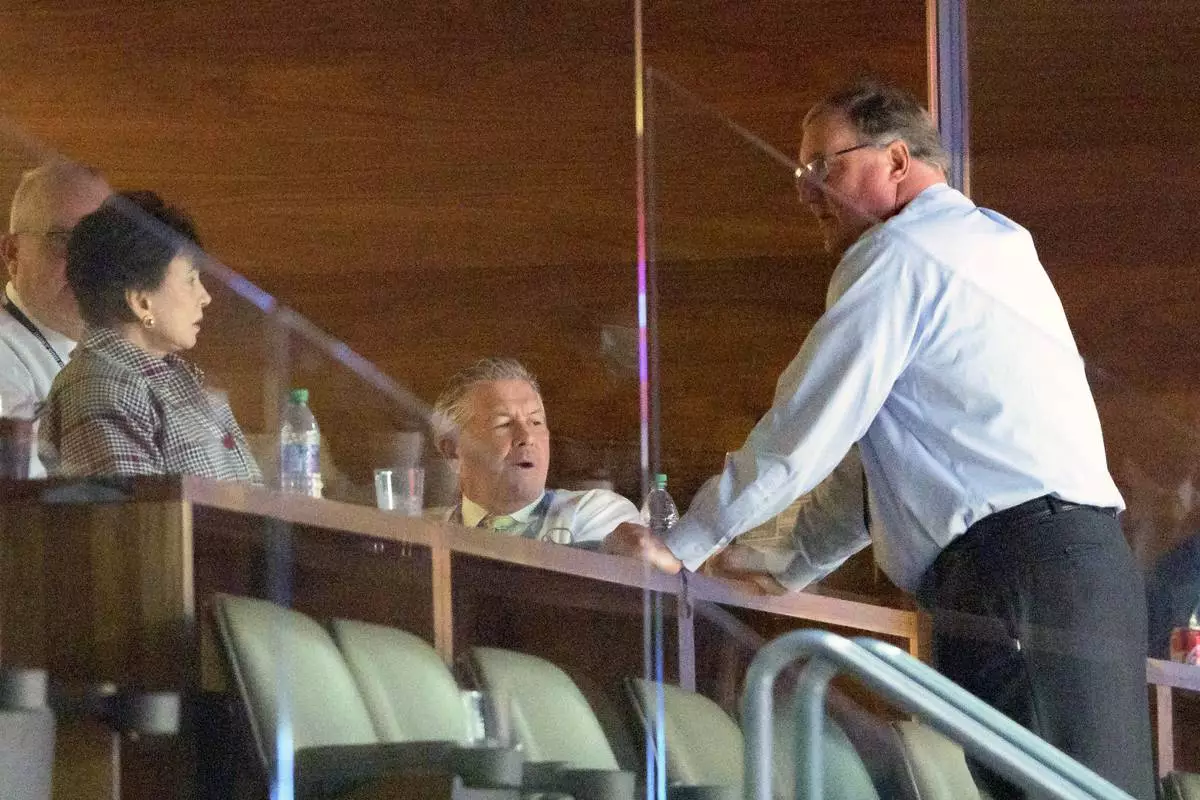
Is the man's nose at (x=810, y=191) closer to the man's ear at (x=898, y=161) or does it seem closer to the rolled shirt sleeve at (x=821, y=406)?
the man's ear at (x=898, y=161)

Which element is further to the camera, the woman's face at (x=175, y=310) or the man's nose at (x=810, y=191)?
the man's nose at (x=810, y=191)

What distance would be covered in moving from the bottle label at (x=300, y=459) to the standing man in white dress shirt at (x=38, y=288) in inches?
7.0

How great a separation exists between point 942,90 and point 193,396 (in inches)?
75.1

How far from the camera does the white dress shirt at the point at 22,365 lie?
123 centimetres

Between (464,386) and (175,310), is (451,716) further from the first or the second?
(464,386)

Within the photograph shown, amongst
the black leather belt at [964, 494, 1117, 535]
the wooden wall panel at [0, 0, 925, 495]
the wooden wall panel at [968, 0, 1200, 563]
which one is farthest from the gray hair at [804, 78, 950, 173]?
the wooden wall panel at [968, 0, 1200, 563]

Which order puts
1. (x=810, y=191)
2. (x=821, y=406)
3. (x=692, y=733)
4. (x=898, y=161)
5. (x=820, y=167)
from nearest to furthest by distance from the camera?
(x=692, y=733) < (x=821, y=406) < (x=898, y=161) < (x=820, y=167) < (x=810, y=191)

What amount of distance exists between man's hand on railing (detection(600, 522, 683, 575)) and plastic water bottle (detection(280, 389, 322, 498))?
0.29 m

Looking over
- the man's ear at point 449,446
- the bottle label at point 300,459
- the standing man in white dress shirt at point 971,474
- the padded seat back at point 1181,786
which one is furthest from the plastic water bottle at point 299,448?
the padded seat back at point 1181,786

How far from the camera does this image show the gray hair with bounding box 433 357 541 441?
1.85 m

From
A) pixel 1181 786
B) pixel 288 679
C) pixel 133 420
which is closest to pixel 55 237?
pixel 133 420

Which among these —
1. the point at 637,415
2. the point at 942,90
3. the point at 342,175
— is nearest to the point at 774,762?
the point at 637,415

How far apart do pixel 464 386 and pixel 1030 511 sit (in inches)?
25.9

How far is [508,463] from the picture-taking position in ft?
6.28
